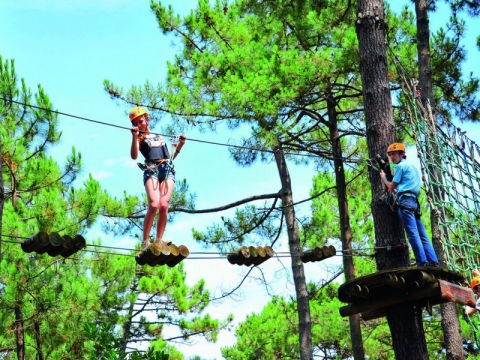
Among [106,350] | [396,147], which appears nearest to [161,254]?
[396,147]

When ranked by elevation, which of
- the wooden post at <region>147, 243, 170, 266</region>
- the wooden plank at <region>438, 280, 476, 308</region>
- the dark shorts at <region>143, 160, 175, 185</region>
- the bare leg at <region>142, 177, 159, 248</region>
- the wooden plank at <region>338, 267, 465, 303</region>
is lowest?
the wooden plank at <region>438, 280, 476, 308</region>

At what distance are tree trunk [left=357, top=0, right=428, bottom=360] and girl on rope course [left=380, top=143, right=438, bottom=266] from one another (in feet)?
0.57

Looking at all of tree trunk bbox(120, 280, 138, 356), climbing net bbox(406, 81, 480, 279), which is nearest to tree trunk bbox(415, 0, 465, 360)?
climbing net bbox(406, 81, 480, 279)

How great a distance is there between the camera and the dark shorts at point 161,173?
5.76m

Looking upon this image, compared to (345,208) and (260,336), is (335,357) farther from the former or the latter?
(345,208)

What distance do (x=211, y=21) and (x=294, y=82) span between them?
3.09 meters

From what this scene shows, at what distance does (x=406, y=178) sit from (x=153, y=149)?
7.45 ft

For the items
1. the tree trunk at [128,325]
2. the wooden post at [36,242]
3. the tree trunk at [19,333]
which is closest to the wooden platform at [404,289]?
the wooden post at [36,242]

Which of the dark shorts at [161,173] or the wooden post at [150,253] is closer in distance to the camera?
the wooden post at [150,253]

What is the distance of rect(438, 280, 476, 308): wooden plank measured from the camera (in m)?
5.52

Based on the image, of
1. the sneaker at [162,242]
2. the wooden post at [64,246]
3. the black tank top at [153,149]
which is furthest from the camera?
the black tank top at [153,149]

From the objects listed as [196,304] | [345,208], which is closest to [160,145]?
[345,208]

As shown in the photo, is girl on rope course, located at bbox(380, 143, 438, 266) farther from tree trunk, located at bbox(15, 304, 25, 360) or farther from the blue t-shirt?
tree trunk, located at bbox(15, 304, 25, 360)

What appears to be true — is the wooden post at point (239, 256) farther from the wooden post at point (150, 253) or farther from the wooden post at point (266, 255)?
the wooden post at point (150, 253)
